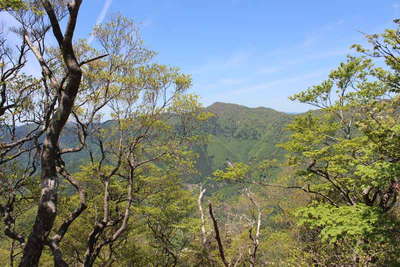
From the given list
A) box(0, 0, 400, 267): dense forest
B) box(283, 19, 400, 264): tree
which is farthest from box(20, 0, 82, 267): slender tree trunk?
box(283, 19, 400, 264): tree

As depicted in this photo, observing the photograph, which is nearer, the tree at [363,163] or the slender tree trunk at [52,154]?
the slender tree trunk at [52,154]

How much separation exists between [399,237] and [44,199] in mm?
13536

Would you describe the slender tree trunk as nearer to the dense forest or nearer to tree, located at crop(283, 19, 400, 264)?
the dense forest

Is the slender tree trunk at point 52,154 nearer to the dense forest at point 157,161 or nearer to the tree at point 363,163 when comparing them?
the dense forest at point 157,161

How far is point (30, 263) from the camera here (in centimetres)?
565

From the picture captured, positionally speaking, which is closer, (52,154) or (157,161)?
(52,154)

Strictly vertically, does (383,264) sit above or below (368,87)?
below

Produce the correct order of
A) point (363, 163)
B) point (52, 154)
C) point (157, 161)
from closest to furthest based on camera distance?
1. point (52, 154)
2. point (363, 163)
3. point (157, 161)

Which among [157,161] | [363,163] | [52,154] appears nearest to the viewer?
[52,154]

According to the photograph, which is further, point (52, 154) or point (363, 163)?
point (363, 163)

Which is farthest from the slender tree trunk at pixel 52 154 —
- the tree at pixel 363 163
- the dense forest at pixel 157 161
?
the tree at pixel 363 163

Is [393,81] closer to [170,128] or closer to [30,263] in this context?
[170,128]

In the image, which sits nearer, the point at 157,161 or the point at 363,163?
the point at 363,163

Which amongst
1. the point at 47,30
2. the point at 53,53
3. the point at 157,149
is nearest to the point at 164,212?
the point at 157,149
